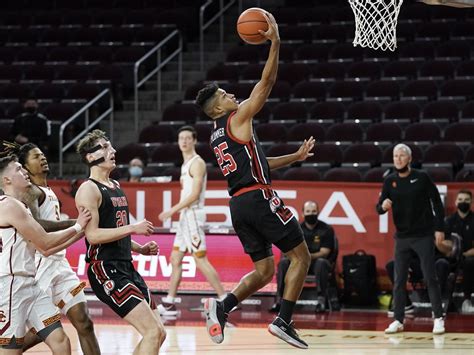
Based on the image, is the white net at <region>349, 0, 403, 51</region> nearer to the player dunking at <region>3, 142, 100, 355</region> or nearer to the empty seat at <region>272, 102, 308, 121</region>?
the player dunking at <region>3, 142, 100, 355</region>

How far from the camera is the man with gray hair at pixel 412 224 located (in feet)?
34.9

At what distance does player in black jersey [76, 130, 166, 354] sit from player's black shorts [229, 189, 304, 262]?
731 millimetres

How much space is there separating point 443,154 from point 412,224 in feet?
12.0

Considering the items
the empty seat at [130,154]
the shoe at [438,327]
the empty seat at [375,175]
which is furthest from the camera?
the empty seat at [130,154]

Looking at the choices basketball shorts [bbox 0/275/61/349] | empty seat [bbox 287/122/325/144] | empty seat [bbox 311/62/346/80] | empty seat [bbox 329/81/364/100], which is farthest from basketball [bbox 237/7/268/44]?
empty seat [bbox 311/62/346/80]

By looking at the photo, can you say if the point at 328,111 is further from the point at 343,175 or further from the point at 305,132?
the point at 343,175

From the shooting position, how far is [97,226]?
695 cm

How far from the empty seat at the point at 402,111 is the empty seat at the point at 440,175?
7.10 ft

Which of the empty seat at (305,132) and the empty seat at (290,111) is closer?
the empty seat at (305,132)

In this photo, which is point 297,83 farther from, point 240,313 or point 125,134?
point 240,313

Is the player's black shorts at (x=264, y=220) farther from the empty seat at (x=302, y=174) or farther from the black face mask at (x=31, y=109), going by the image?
the black face mask at (x=31, y=109)

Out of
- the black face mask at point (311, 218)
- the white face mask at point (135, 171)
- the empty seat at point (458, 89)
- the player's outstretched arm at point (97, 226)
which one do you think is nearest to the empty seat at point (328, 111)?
the empty seat at point (458, 89)

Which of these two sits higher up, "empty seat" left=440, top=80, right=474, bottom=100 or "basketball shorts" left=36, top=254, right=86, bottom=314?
"empty seat" left=440, top=80, right=474, bottom=100

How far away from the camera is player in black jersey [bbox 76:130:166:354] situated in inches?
268
